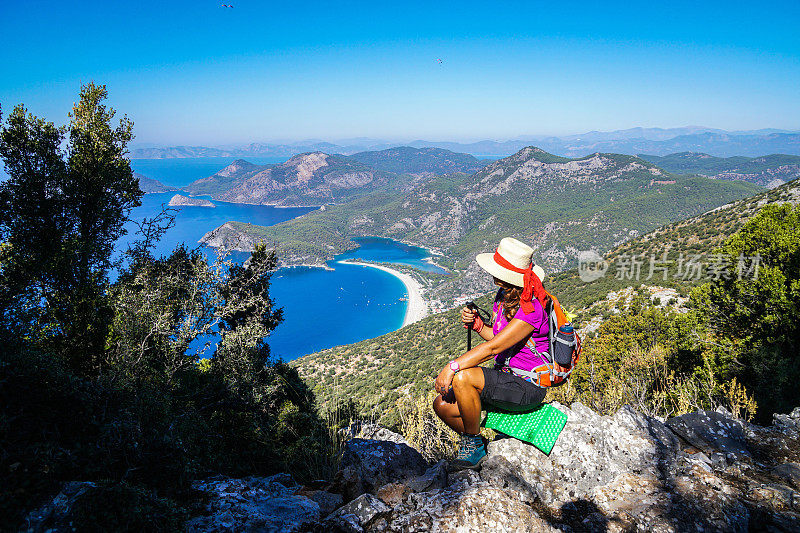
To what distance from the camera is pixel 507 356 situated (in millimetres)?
3830

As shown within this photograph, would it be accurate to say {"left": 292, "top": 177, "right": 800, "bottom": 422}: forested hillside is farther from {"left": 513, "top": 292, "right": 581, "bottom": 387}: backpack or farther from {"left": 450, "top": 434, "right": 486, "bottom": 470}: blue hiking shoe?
{"left": 450, "top": 434, "right": 486, "bottom": 470}: blue hiking shoe

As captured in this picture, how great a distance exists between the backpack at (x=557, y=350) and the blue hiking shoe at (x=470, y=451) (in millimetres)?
862

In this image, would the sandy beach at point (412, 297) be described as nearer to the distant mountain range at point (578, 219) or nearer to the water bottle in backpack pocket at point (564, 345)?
the distant mountain range at point (578, 219)

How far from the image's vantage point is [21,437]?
2143mm

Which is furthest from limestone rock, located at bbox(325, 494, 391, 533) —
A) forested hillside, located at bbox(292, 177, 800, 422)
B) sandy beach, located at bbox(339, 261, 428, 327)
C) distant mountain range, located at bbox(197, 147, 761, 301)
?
sandy beach, located at bbox(339, 261, 428, 327)

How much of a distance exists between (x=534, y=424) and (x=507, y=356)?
710 mm

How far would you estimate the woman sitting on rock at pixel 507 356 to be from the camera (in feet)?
10.5

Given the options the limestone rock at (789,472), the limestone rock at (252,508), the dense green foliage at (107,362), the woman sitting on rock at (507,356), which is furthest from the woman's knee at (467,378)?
the limestone rock at (789,472)

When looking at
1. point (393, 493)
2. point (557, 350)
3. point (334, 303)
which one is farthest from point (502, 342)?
point (334, 303)

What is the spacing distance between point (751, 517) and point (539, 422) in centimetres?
156

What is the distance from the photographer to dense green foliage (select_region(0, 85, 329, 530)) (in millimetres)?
2148

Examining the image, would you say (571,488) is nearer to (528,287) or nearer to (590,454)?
(590,454)

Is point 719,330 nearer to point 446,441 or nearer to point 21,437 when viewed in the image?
point 446,441

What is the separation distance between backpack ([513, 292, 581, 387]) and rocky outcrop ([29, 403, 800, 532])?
61 centimetres
